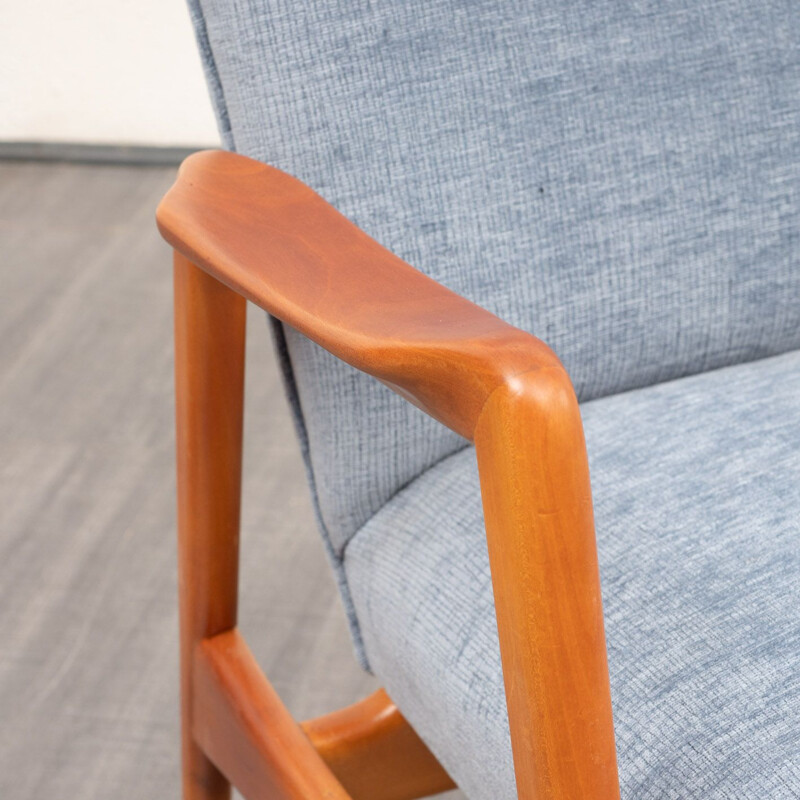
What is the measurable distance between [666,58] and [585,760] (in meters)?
0.45

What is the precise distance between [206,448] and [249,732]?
6.5 inches

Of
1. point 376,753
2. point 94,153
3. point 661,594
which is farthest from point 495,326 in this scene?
point 94,153

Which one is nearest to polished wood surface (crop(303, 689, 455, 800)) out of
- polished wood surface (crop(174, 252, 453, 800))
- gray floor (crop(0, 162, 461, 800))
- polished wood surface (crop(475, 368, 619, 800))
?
polished wood surface (crop(174, 252, 453, 800))

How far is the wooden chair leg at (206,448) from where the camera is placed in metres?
0.59

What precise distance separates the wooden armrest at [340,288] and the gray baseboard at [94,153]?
173 cm

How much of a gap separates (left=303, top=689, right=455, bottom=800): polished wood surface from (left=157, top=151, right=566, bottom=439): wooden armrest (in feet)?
1.21

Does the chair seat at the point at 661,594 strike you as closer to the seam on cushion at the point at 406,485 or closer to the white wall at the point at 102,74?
the seam on cushion at the point at 406,485

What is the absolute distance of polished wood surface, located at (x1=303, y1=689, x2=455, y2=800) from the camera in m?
0.72

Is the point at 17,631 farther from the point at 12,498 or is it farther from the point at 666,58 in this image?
the point at 666,58

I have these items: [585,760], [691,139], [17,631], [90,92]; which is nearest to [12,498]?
[17,631]

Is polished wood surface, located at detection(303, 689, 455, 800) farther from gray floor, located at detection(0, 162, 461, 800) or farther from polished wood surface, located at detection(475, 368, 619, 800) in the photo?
polished wood surface, located at detection(475, 368, 619, 800)

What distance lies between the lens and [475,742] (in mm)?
502

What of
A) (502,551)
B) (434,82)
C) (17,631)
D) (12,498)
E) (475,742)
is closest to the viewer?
(502,551)

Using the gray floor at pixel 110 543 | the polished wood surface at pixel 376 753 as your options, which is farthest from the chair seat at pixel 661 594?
the gray floor at pixel 110 543
